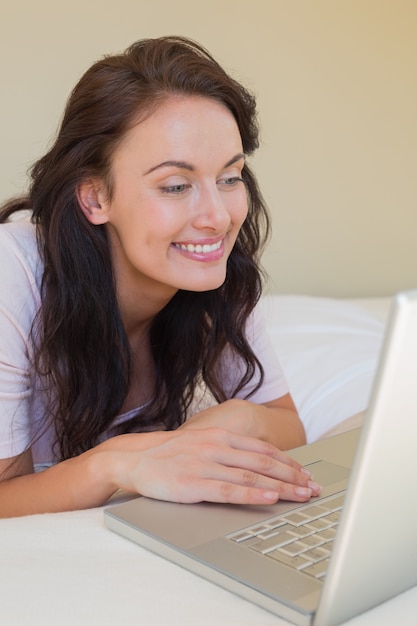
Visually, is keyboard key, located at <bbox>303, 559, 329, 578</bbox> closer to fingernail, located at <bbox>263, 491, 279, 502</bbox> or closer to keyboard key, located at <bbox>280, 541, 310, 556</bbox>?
keyboard key, located at <bbox>280, 541, 310, 556</bbox>

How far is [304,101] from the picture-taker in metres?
2.29

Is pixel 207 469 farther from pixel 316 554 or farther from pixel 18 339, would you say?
pixel 18 339

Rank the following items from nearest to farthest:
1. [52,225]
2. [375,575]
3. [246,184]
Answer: [375,575], [52,225], [246,184]

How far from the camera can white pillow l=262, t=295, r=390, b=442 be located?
1595mm

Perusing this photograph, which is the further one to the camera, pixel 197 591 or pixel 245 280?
pixel 245 280

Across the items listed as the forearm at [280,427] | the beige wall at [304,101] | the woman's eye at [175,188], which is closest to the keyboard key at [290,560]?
the forearm at [280,427]

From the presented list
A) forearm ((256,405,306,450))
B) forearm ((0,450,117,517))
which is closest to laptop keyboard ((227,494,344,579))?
forearm ((0,450,117,517))

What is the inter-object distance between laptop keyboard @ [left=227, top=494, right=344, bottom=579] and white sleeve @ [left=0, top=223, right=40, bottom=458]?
1.42 feet

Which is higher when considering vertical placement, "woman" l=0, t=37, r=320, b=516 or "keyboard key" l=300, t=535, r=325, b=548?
"woman" l=0, t=37, r=320, b=516

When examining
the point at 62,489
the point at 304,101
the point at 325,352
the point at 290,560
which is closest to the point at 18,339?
the point at 62,489

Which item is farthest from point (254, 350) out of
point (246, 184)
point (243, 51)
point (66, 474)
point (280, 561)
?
point (243, 51)

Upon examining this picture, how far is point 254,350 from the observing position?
4.66 ft

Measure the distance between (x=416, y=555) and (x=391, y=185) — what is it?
197 centimetres

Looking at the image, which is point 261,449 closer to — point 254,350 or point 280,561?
point 280,561
